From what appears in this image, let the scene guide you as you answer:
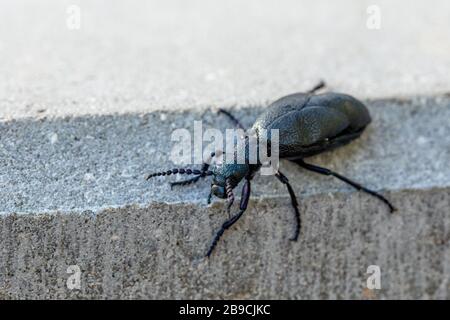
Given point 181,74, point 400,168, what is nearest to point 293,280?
point 400,168

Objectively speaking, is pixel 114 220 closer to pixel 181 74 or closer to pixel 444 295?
pixel 181 74

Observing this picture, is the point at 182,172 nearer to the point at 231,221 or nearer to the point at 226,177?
the point at 226,177

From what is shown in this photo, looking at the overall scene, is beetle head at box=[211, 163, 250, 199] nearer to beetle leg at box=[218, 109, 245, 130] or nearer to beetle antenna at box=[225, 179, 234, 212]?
beetle antenna at box=[225, 179, 234, 212]

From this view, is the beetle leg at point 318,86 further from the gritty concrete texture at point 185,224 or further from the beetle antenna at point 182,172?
the beetle antenna at point 182,172

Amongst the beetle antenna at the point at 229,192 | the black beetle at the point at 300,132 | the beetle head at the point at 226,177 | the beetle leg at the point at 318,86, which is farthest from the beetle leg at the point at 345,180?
the beetle leg at the point at 318,86

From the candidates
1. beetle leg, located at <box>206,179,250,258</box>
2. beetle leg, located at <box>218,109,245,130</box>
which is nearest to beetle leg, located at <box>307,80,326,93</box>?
beetle leg, located at <box>218,109,245,130</box>

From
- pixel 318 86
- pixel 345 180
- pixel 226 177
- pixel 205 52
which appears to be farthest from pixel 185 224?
pixel 205 52
